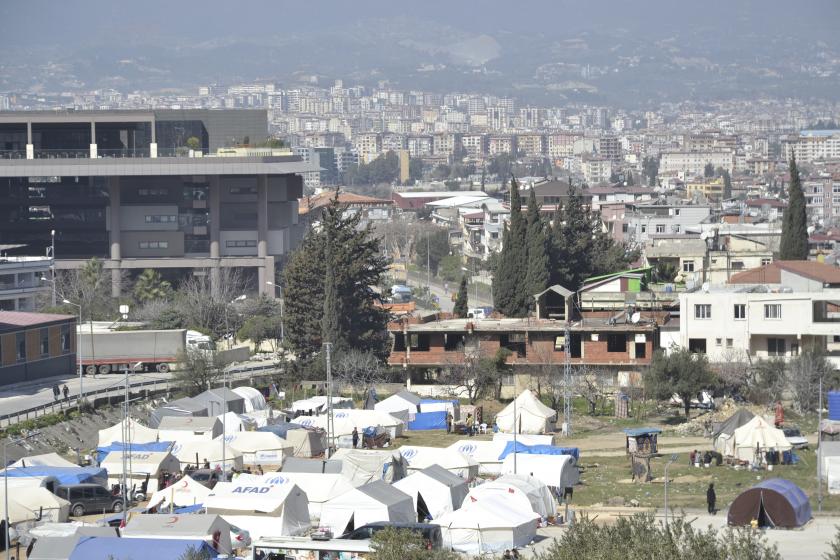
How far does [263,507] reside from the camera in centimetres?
2648

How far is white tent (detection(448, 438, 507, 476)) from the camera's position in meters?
31.8

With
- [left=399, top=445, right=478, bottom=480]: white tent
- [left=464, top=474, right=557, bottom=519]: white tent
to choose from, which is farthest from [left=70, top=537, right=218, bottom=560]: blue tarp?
[left=399, top=445, right=478, bottom=480]: white tent

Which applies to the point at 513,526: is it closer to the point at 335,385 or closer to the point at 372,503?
the point at 372,503

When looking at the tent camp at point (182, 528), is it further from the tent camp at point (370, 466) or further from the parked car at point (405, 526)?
the tent camp at point (370, 466)

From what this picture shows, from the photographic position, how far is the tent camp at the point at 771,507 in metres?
26.1

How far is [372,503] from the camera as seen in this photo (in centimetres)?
2656

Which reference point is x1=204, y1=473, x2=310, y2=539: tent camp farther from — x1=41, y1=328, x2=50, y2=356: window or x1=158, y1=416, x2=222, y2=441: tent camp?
x1=41, y1=328, x2=50, y2=356: window

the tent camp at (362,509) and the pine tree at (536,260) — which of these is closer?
the tent camp at (362,509)

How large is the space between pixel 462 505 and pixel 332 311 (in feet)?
69.9

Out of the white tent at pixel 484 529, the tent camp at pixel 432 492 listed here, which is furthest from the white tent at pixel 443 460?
the white tent at pixel 484 529

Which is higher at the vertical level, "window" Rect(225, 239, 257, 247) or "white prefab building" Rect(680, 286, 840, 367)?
"window" Rect(225, 239, 257, 247)

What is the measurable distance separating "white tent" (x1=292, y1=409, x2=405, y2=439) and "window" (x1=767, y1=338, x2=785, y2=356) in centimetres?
1218

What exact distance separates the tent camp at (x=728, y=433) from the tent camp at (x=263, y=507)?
30.6ft

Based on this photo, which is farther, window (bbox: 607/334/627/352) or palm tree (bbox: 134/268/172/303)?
palm tree (bbox: 134/268/172/303)
